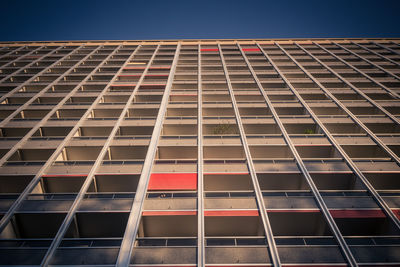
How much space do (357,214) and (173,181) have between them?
10254mm

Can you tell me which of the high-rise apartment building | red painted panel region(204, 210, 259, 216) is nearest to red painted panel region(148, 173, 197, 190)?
the high-rise apartment building

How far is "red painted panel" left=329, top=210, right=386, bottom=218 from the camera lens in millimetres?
9242

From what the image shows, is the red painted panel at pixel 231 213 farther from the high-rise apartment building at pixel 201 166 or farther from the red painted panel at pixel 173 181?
the red painted panel at pixel 173 181

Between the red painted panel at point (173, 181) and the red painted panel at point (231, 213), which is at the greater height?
the red painted panel at point (173, 181)

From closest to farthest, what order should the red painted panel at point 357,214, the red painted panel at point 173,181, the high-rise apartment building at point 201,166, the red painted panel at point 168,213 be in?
the high-rise apartment building at point 201,166 → the red painted panel at point 357,214 → the red painted panel at point 168,213 → the red painted panel at point 173,181

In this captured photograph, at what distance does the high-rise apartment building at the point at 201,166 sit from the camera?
8.22 meters

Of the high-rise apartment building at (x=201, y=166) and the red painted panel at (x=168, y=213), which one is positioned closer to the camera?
the high-rise apartment building at (x=201, y=166)

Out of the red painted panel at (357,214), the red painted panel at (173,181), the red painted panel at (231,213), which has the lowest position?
the red painted panel at (231,213)

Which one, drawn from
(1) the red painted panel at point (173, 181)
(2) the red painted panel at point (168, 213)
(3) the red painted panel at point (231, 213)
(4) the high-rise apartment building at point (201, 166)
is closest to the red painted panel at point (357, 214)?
(4) the high-rise apartment building at point (201, 166)

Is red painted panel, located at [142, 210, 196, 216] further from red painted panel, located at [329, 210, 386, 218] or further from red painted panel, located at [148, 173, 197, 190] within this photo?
red painted panel, located at [329, 210, 386, 218]

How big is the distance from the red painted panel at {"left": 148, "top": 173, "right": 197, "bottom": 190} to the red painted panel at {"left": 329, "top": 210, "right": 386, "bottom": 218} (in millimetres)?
7704

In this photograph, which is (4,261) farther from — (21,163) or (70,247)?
(21,163)

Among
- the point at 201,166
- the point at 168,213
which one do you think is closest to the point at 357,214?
the point at 201,166

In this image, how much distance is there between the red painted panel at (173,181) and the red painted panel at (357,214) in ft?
25.3
